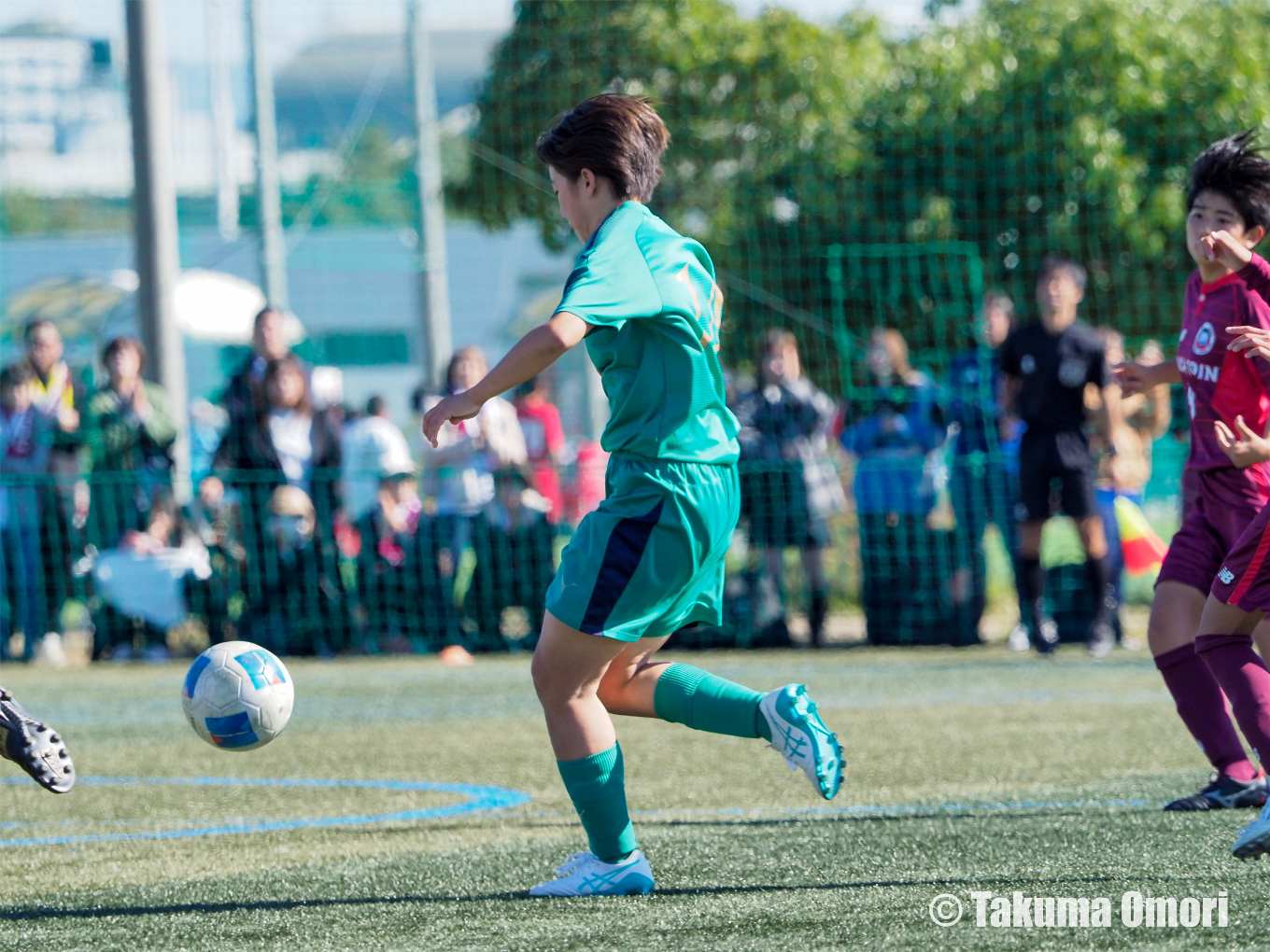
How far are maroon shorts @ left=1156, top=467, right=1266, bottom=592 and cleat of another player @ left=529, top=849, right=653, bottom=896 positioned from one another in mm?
1704

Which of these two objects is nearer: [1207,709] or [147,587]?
[1207,709]

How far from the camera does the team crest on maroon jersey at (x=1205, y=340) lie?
4.33 metres

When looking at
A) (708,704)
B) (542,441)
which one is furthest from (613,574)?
(542,441)

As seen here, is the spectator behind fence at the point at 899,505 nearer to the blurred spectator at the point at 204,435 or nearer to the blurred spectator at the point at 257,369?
the blurred spectator at the point at 257,369

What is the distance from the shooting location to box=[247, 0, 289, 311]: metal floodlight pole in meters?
14.3

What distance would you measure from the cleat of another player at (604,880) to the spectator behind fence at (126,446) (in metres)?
7.45

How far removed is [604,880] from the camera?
3.67 m

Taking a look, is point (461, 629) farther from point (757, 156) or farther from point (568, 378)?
point (568, 378)

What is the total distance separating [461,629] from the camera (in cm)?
1059

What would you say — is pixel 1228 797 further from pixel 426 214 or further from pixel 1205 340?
pixel 426 214

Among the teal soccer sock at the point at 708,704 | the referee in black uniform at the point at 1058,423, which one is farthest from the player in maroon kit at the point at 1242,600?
the referee in black uniform at the point at 1058,423

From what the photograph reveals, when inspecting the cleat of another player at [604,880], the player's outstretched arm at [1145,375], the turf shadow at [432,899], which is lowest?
the turf shadow at [432,899]

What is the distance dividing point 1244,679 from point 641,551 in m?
1.52

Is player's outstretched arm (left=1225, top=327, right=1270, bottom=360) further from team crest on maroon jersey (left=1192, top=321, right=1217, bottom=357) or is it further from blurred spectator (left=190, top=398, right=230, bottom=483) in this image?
blurred spectator (left=190, top=398, right=230, bottom=483)
